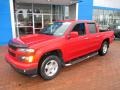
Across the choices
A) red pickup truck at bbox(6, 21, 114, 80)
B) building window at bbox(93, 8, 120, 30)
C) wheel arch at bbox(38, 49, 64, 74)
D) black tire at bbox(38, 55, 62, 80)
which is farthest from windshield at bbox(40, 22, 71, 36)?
building window at bbox(93, 8, 120, 30)

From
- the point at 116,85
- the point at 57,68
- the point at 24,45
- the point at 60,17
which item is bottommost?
the point at 116,85

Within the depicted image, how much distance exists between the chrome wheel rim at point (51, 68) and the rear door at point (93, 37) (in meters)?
2.15

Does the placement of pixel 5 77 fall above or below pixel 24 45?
below

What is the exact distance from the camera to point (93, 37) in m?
7.02

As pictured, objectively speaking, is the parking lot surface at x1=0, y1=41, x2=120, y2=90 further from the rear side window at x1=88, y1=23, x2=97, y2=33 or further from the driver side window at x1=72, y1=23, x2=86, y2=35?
the rear side window at x1=88, y1=23, x2=97, y2=33

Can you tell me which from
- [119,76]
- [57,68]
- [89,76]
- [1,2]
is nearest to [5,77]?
[57,68]

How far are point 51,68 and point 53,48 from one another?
0.69 m

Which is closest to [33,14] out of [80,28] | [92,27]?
[92,27]

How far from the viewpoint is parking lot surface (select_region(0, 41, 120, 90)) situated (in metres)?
4.75

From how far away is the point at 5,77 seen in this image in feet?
18.0

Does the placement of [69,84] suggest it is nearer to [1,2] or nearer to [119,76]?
[119,76]

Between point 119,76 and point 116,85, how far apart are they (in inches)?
31.4

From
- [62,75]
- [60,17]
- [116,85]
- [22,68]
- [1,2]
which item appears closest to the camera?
[22,68]

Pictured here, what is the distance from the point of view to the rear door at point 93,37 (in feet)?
22.6
